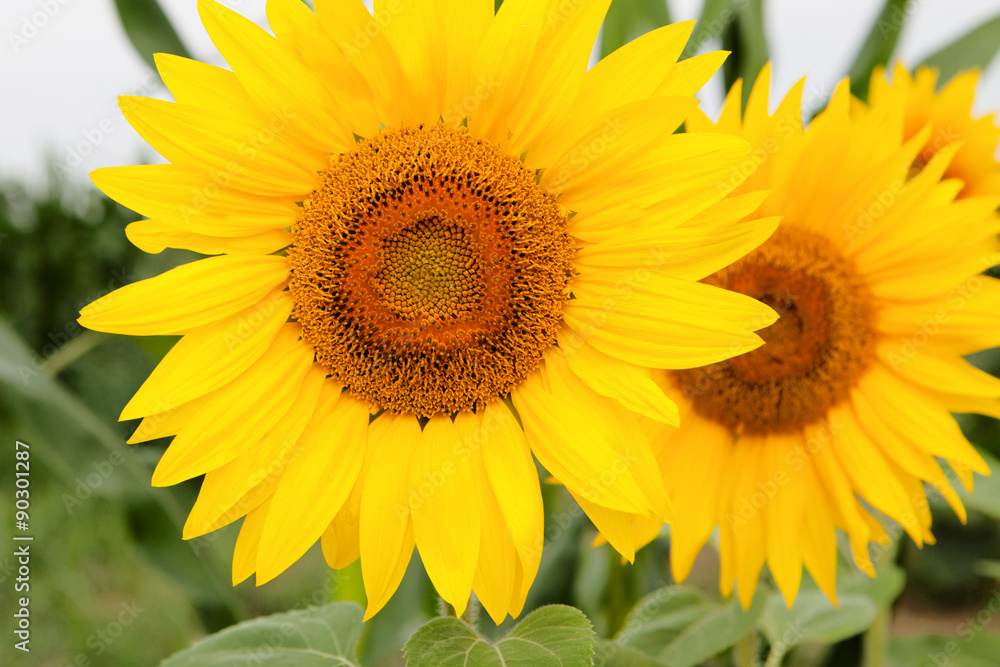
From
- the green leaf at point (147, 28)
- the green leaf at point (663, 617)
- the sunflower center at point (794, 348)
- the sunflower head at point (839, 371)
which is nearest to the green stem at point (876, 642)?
the green leaf at point (663, 617)

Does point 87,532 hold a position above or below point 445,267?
below

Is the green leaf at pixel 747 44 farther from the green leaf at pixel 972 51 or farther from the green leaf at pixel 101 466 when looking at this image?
the green leaf at pixel 101 466

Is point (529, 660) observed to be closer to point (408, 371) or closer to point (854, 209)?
point (408, 371)

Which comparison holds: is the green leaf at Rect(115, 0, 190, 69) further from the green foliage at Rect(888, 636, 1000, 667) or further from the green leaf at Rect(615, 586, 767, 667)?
the green foliage at Rect(888, 636, 1000, 667)

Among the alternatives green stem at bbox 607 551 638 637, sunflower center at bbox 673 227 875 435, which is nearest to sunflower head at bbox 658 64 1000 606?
sunflower center at bbox 673 227 875 435

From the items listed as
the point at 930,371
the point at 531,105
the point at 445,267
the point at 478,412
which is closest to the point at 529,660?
the point at 478,412

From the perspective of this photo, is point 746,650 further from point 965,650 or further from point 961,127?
point 961,127

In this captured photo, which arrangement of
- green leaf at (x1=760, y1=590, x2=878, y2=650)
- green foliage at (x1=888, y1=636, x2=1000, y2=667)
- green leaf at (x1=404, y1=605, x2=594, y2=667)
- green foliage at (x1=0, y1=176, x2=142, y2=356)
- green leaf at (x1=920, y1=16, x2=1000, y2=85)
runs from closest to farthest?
green leaf at (x1=404, y1=605, x2=594, y2=667), green leaf at (x1=760, y1=590, x2=878, y2=650), green foliage at (x1=888, y1=636, x2=1000, y2=667), green leaf at (x1=920, y1=16, x2=1000, y2=85), green foliage at (x1=0, y1=176, x2=142, y2=356)
